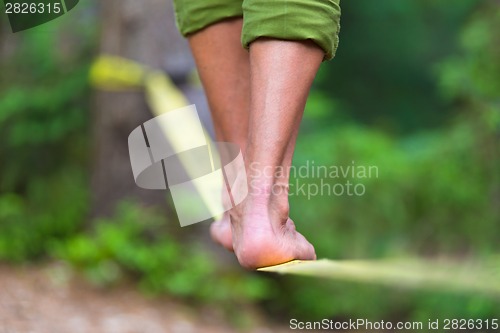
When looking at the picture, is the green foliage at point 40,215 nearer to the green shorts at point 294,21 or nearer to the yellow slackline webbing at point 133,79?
the yellow slackline webbing at point 133,79

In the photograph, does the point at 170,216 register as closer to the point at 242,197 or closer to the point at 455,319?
the point at 455,319

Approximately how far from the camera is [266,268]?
1.40 m

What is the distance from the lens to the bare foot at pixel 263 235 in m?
1.38

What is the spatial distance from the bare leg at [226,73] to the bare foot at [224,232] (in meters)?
0.19

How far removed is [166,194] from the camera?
142 inches

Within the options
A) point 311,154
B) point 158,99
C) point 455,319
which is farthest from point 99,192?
point 455,319

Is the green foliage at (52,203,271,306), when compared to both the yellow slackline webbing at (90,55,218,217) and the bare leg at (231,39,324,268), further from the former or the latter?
the bare leg at (231,39,324,268)

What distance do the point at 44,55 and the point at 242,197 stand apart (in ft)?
9.20

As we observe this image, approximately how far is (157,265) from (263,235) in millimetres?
2091

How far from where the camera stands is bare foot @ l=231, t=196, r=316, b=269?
1.38m
